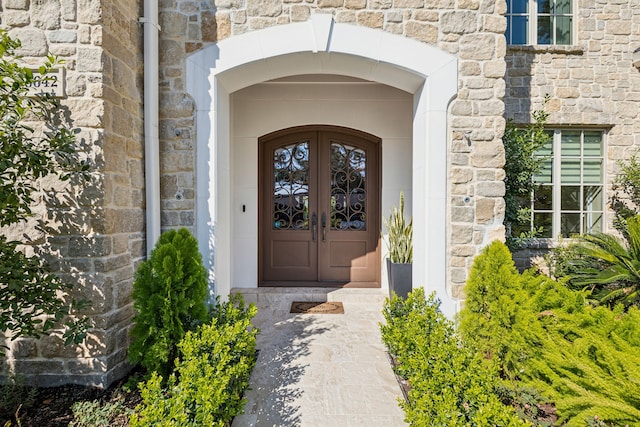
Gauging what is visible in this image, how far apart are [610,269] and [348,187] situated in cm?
312

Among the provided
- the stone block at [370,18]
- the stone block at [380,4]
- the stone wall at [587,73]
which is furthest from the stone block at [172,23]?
the stone wall at [587,73]

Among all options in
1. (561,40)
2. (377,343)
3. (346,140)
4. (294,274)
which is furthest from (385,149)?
(561,40)

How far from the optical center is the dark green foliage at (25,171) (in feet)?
6.79

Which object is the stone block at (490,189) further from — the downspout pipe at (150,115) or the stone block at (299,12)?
the downspout pipe at (150,115)

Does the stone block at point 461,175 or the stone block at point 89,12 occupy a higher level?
the stone block at point 89,12

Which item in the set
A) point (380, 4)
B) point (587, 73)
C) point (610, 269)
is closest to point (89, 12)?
point (380, 4)

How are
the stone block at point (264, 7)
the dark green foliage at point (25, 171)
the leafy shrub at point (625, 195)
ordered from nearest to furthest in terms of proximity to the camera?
the dark green foliage at point (25, 171) → the stone block at point (264, 7) → the leafy shrub at point (625, 195)

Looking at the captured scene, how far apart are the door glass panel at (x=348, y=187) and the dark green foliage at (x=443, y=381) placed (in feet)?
7.98

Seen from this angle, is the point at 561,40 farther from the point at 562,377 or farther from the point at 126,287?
the point at 126,287

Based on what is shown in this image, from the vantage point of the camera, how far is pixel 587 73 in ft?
15.4

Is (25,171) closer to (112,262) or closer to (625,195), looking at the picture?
(112,262)

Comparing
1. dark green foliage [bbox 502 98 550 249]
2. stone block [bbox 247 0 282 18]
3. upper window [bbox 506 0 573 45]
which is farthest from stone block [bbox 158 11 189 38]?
upper window [bbox 506 0 573 45]

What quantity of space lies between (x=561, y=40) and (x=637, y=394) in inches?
194

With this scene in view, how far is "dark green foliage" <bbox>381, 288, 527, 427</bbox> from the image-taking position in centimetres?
175
